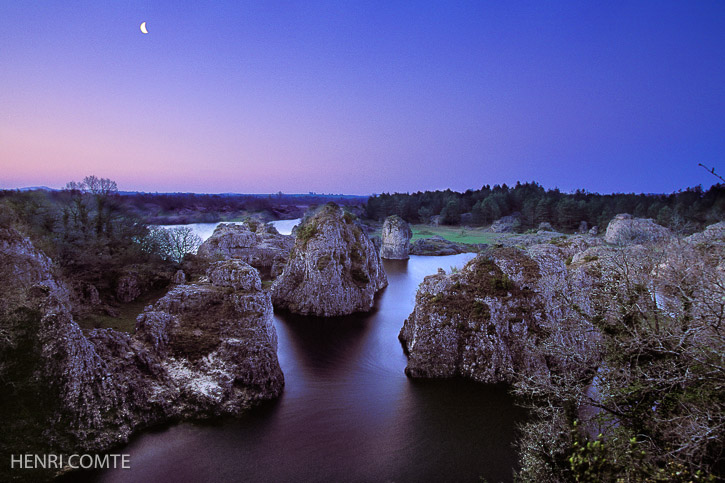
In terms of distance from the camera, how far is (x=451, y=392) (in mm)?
14898

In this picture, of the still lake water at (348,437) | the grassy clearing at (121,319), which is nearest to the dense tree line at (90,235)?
the grassy clearing at (121,319)

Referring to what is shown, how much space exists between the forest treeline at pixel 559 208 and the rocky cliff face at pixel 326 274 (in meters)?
45.2

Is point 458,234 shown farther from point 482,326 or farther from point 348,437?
point 348,437

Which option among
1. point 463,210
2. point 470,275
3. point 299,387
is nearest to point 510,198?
point 463,210

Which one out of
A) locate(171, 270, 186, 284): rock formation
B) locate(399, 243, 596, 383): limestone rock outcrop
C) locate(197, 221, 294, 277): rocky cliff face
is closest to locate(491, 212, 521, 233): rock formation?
locate(197, 221, 294, 277): rocky cliff face

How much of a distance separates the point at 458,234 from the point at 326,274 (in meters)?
57.4

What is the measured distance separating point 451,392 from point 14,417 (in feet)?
47.4

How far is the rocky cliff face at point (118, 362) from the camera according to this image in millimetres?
10102

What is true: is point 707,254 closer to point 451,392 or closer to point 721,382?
point 721,382

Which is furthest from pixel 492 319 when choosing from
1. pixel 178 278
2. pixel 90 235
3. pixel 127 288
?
pixel 90 235

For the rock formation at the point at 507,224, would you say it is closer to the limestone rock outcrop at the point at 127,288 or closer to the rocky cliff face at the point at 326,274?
the rocky cliff face at the point at 326,274

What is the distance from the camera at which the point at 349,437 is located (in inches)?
488

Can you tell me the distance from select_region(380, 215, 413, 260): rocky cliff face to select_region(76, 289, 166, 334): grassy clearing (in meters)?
39.4

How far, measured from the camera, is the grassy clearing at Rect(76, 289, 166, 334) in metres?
13.5
